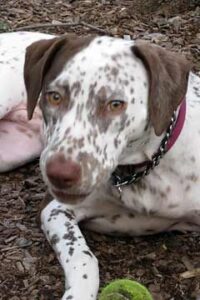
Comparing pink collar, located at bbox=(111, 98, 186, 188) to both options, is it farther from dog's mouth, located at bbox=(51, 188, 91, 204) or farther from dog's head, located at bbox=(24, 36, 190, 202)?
dog's mouth, located at bbox=(51, 188, 91, 204)

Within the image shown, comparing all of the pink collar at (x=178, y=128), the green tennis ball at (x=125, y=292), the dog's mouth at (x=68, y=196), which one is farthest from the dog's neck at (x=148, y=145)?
the green tennis ball at (x=125, y=292)

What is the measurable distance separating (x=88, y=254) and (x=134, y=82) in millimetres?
954

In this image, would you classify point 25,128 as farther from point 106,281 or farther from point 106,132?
point 106,132

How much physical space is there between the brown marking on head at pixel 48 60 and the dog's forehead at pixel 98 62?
0.05 meters

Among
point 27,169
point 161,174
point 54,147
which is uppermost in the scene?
point 54,147

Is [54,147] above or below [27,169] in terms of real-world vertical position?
above

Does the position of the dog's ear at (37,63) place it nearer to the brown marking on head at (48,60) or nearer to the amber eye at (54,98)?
the brown marking on head at (48,60)

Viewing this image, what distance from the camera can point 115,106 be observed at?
382 centimetres

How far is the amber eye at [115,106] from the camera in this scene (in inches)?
150

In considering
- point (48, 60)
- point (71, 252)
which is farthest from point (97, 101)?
point (71, 252)

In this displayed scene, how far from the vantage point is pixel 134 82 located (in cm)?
391

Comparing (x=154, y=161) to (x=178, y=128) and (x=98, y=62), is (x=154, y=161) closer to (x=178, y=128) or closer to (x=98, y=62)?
(x=178, y=128)

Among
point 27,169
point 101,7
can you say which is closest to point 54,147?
point 27,169

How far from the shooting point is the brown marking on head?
4.05 metres
